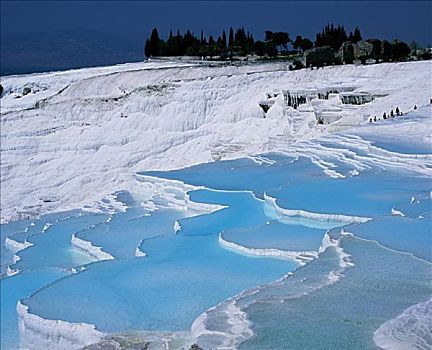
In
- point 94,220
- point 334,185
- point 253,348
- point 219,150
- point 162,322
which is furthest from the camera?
A: point 219,150

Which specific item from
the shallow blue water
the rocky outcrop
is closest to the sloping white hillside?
the rocky outcrop

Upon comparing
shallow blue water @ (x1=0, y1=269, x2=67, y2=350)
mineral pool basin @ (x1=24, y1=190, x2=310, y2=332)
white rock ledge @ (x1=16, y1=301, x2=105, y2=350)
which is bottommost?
shallow blue water @ (x1=0, y1=269, x2=67, y2=350)

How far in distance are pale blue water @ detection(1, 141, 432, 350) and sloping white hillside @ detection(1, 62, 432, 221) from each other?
412cm

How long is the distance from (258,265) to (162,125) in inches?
470

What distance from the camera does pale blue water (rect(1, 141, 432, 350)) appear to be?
377 cm

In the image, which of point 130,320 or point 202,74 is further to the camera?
point 202,74

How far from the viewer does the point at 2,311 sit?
233 inches

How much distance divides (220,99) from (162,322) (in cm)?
1314

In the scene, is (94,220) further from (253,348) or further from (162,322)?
(253,348)

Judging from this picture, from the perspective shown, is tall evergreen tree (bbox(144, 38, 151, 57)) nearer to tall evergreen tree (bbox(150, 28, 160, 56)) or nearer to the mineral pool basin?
tall evergreen tree (bbox(150, 28, 160, 56))

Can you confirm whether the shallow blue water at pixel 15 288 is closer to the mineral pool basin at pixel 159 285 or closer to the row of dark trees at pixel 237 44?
the mineral pool basin at pixel 159 285

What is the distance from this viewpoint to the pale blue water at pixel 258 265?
3.77 m

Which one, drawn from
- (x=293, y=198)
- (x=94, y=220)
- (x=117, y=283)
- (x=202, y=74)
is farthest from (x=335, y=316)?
(x=202, y=74)

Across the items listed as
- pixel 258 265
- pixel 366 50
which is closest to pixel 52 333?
pixel 258 265
